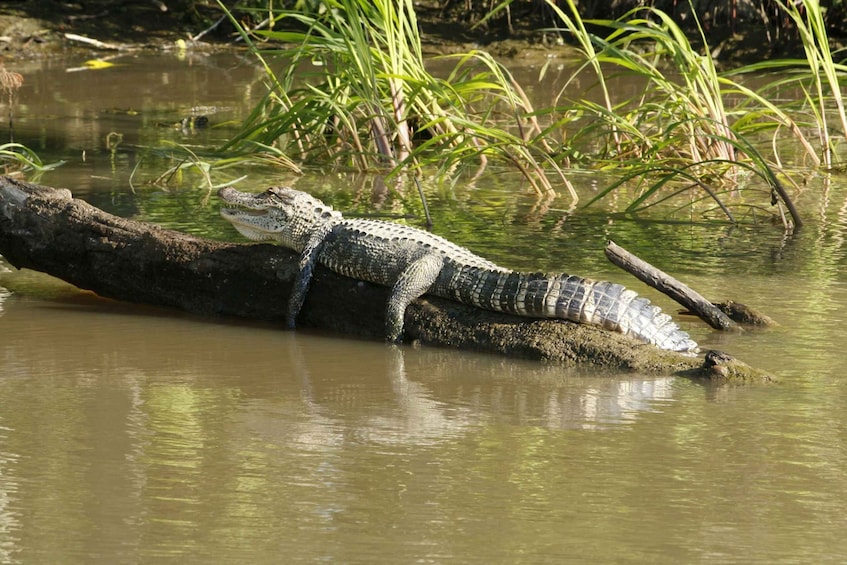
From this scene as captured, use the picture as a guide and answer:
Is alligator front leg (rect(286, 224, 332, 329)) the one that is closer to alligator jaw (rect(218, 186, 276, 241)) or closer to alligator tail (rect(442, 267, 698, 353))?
alligator jaw (rect(218, 186, 276, 241))

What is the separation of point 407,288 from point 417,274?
0.24 ft

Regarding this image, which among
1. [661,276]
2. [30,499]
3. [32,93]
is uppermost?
[32,93]

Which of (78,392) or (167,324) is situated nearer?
(78,392)

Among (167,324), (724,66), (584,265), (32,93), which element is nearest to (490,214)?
(584,265)

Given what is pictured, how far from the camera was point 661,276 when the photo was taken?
5.45m

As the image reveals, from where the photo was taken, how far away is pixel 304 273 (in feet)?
18.5

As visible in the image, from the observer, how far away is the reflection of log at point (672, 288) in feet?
17.8

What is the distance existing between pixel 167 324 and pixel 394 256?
3.63 feet

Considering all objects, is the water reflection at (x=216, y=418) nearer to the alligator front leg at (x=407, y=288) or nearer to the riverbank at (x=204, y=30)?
the alligator front leg at (x=407, y=288)

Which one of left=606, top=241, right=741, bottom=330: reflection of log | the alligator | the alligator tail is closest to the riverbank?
the alligator

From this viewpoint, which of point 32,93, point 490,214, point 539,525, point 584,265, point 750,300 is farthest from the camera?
point 32,93

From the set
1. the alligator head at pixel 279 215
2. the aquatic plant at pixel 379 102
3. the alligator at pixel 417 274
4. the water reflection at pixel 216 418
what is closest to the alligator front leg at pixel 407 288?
the alligator at pixel 417 274

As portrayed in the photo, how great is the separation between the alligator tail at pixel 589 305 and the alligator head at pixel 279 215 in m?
1.21

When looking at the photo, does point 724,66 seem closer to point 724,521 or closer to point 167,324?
point 167,324
